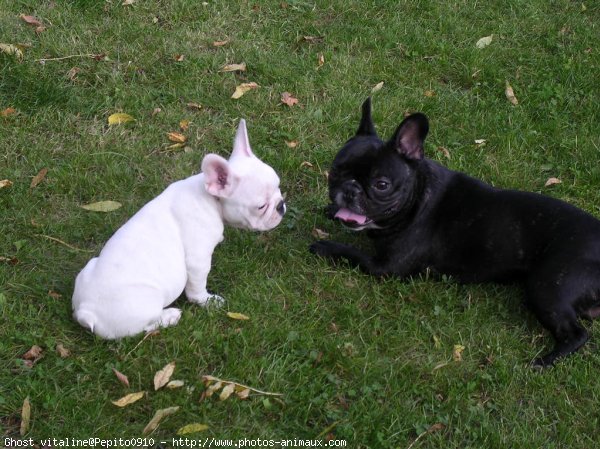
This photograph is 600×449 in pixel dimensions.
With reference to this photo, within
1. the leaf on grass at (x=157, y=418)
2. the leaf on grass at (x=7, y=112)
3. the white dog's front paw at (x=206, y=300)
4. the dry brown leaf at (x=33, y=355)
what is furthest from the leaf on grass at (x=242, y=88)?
the leaf on grass at (x=157, y=418)

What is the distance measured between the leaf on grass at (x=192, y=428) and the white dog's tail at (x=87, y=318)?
0.70 metres

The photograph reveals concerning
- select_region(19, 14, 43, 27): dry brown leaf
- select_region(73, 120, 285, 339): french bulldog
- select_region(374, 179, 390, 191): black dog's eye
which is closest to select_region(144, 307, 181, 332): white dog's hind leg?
select_region(73, 120, 285, 339): french bulldog

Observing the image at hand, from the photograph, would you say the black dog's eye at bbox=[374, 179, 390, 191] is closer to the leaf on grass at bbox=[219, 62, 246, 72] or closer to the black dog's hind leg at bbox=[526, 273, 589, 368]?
the black dog's hind leg at bbox=[526, 273, 589, 368]

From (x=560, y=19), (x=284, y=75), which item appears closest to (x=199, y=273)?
(x=284, y=75)

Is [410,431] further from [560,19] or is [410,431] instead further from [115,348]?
[560,19]

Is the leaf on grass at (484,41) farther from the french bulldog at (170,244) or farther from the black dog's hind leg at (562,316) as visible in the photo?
the french bulldog at (170,244)

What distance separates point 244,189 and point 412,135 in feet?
3.50

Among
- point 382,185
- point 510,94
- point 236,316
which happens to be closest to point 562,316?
point 382,185

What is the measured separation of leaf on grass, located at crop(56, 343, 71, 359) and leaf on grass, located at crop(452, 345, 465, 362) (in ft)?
6.75

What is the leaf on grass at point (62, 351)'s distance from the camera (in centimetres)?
359

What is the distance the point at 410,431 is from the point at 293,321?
2.97ft

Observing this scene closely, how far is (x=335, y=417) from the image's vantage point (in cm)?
345

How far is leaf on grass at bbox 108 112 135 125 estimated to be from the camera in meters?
5.35

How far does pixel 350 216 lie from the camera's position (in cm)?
416
